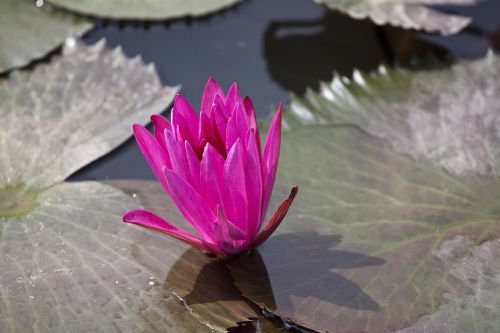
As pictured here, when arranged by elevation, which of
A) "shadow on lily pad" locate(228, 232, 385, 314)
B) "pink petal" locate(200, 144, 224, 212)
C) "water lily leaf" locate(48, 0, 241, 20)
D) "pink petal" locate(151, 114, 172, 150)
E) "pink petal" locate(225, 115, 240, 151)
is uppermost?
"water lily leaf" locate(48, 0, 241, 20)

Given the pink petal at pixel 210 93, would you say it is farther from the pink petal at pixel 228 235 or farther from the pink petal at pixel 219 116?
the pink petal at pixel 228 235

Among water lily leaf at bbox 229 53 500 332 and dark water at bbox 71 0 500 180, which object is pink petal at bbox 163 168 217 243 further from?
dark water at bbox 71 0 500 180

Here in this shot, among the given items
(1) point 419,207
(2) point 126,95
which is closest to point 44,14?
(2) point 126,95

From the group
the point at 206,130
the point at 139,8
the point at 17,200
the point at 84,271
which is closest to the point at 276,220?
the point at 206,130

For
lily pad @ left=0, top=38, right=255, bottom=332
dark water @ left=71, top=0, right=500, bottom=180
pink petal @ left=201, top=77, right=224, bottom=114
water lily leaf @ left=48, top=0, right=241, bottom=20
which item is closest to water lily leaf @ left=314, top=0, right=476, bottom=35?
dark water @ left=71, top=0, right=500, bottom=180

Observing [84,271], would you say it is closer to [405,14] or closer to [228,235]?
[228,235]

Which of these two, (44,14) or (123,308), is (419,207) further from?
(44,14)
